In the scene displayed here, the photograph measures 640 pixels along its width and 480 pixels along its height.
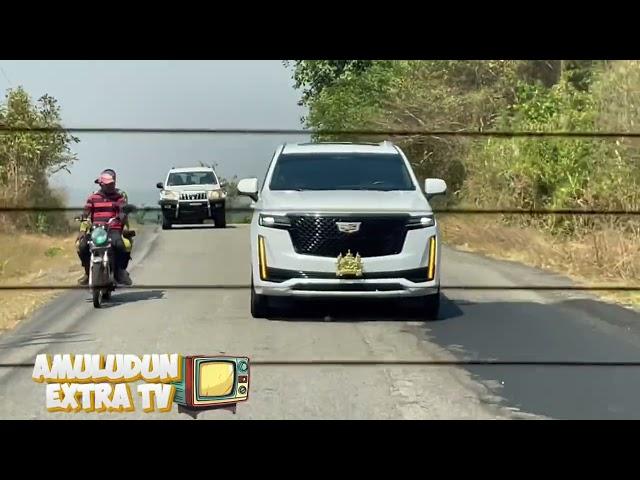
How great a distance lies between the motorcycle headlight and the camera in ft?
16.6

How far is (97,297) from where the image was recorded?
16.9 feet

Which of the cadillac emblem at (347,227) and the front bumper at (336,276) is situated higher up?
the cadillac emblem at (347,227)

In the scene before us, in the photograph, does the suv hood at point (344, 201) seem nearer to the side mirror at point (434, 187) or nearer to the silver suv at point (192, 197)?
the side mirror at point (434, 187)

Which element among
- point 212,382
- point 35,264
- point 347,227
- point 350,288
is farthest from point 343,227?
point 35,264

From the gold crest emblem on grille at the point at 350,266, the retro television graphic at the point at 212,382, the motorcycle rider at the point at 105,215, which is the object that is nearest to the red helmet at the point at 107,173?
the motorcycle rider at the point at 105,215

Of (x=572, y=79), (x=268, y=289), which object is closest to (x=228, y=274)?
(x=268, y=289)

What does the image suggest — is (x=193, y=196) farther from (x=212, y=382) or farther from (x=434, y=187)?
(x=434, y=187)

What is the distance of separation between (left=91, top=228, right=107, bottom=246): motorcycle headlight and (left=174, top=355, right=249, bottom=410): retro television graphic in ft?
2.08

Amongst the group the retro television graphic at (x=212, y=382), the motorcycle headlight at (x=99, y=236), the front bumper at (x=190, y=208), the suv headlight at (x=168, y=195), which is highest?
the suv headlight at (x=168, y=195)

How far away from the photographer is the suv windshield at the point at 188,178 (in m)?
5.01

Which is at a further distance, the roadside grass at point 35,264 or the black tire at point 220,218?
the black tire at point 220,218

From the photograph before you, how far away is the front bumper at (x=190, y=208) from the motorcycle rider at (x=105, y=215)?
19 cm

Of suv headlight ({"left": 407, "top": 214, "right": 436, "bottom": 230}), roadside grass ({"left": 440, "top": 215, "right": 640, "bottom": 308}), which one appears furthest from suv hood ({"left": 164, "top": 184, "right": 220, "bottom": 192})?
roadside grass ({"left": 440, "top": 215, "right": 640, "bottom": 308})
